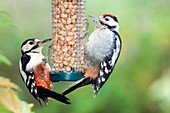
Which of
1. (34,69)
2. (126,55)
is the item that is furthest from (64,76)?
(126,55)

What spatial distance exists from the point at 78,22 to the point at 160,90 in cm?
263

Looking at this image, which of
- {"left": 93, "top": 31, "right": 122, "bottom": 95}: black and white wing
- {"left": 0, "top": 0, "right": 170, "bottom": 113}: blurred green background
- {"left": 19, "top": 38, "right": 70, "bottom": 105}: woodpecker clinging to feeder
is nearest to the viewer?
{"left": 19, "top": 38, "right": 70, "bottom": 105}: woodpecker clinging to feeder

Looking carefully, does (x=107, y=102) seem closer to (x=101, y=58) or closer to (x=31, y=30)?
(x=31, y=30)

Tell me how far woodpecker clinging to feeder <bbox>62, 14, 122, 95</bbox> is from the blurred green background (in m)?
2.35

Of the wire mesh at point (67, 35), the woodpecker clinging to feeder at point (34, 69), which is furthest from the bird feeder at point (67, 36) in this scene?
the woodpecker clinging to feeder at point (34, 69)

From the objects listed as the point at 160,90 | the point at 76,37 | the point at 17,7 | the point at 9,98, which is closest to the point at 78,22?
the point at 76,37

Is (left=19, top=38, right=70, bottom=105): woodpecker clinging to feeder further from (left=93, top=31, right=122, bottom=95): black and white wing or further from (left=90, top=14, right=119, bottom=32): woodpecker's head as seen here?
(left=90, top=14, right=119, bottom=32): woodpecker's head

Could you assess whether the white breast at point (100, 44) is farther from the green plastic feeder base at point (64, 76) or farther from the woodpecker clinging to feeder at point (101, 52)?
the green plastic feeder base at point (64, 76)

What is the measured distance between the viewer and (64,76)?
3613mm

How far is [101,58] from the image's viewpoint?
3.74 m

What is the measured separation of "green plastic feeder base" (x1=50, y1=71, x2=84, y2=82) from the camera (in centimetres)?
361

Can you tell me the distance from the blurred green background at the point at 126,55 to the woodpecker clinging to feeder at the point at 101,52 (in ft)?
7.72

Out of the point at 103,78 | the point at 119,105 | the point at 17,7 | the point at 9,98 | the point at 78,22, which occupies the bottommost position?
the point at 119,105

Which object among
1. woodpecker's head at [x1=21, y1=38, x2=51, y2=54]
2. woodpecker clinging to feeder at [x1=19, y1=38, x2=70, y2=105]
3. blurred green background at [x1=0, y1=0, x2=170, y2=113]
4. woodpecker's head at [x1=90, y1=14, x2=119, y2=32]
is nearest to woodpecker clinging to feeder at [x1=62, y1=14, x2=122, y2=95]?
woodpecker's head at [x1=90, y1=14, x2=119, y2=32]
